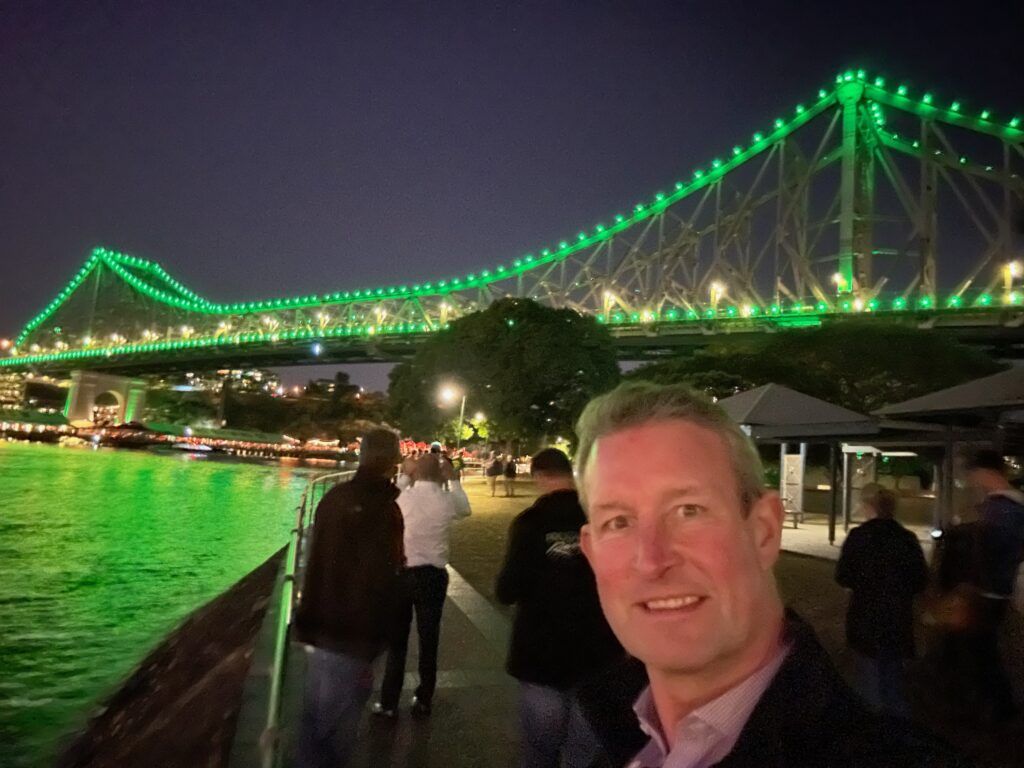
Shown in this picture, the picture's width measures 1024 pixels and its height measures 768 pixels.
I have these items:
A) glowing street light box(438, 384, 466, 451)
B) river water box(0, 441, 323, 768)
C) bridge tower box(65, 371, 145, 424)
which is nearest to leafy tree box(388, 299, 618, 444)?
glowing street light box(438, 384, 466, 451)

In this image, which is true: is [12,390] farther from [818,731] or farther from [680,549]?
[818,731]

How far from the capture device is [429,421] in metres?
38.8

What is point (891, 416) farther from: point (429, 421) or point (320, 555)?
point (429, 421)

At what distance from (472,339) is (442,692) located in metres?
32.5

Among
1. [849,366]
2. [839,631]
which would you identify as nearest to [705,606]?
[839,631]

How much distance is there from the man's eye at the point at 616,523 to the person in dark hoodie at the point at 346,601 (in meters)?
2.48

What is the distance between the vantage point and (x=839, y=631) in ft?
22.3

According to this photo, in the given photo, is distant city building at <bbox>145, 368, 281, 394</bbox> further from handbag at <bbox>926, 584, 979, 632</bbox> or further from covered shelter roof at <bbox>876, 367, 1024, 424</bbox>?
handbag at <bbox>926, 584, 979, 632</bbox>

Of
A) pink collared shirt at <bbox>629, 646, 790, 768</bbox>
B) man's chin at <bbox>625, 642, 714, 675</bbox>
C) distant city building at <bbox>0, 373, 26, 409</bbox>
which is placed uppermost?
distant city building at <bbox>0, 373, 26, 409</bbox>

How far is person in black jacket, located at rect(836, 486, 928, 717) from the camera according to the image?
13.9ft

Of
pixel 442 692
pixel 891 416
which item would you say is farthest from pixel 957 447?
pixel 442 692

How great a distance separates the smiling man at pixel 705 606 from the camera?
3.49 ft

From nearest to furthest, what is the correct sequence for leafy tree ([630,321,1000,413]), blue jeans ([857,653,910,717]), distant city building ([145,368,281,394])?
blue jeans ([857,653,910,717]) < leafy tree ([630,321,1000,413]) < distant city building ([145,368,281,394])

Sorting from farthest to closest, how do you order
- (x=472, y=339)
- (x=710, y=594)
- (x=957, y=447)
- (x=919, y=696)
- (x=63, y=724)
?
(x=472, y=339)
(x=957, y=447)
(x=63, y=724)
(x=919, y=696)
(x=710, y=594)
